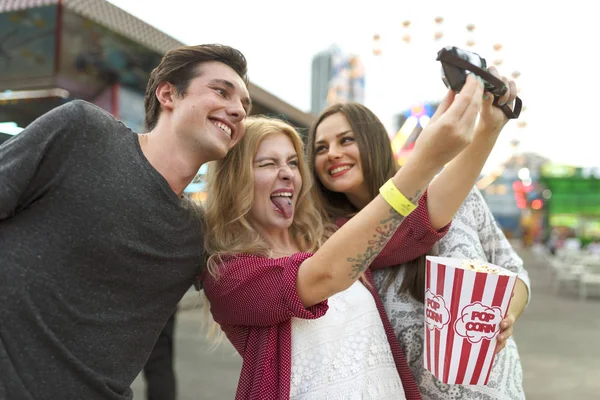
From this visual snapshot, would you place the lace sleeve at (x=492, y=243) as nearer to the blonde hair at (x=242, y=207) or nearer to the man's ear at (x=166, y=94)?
the blonde hair at (x=242, y=207)

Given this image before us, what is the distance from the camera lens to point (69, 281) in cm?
142

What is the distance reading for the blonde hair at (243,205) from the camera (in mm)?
1801

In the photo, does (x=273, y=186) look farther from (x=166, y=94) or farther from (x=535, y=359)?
(x=535, y=359)

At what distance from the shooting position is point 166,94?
6.01ft

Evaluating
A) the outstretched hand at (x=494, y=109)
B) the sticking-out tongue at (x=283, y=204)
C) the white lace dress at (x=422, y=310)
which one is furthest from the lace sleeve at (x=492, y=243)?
the sticking-out tongue at (x=283, y=204)

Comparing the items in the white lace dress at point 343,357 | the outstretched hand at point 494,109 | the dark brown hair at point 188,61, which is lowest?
the white lace dress at point 343,357

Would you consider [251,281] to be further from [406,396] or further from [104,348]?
[406,396]

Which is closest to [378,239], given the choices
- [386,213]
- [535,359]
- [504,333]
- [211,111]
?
[386,213]

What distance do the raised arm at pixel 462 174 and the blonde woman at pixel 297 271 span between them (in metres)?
0.27

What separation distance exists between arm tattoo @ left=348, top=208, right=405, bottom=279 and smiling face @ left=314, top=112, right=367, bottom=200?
0.70 metres

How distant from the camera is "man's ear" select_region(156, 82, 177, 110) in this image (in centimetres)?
180

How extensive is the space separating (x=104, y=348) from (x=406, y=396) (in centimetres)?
101

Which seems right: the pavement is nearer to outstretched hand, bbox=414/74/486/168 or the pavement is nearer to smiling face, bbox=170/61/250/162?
smiling face, bbox=170/61/250/162

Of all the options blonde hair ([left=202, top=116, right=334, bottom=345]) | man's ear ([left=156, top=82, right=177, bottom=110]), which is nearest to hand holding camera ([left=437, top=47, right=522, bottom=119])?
blonde hair ([left=202, top=116, right=334, bottom=345])
